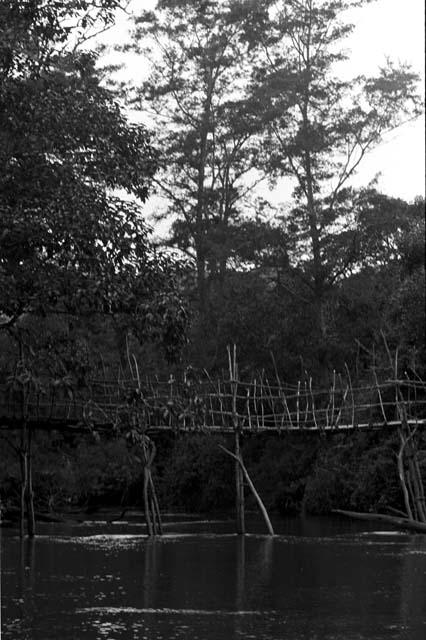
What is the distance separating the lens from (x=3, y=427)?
26.0m

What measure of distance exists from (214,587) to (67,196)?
285 inches

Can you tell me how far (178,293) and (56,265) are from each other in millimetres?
1331

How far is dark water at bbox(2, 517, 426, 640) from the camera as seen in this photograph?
523 inches

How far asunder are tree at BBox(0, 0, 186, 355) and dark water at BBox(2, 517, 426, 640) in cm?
359

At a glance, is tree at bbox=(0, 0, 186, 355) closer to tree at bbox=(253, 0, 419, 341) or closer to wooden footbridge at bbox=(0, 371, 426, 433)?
wooden footbridge at bbox=(0, 371, 426, 433)

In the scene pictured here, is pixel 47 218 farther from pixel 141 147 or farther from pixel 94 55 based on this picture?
pixel 94 55

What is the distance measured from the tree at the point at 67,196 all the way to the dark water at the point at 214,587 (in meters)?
3.59

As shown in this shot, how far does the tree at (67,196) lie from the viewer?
11.7m

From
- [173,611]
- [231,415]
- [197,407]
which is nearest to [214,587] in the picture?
[173,611]

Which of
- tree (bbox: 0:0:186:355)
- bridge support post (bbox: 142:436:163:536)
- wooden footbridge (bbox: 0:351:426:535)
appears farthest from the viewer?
bridge support post (bbox: 142:436:163:536)

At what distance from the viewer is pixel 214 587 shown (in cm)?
1697

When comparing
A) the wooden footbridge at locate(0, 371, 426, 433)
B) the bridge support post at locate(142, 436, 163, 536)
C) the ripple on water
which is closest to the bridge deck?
the wooden footbridge at locate(0, 371, 426, 433)

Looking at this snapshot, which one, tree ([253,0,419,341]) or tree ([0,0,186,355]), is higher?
tree ([253,0,419,341])

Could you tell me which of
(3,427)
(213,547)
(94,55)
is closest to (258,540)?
(213,547)
